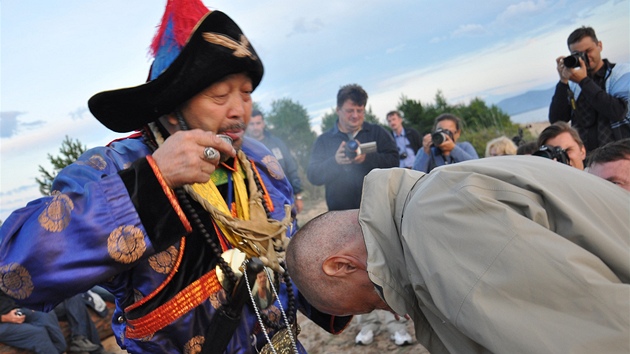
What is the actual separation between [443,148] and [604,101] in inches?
57.4

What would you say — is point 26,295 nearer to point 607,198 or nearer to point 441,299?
point 441,299

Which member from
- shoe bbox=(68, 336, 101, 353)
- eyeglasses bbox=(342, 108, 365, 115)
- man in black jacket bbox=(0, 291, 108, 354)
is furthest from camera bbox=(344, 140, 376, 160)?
shoe bbox=(68, 336, 101, 353)

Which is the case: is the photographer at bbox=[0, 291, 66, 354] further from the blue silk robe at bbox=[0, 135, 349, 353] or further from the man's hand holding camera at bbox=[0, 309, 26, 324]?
the blue silk robe at bbox=[0, 135, 349, 353]

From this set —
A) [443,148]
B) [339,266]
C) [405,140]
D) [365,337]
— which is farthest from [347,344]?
[339,266]

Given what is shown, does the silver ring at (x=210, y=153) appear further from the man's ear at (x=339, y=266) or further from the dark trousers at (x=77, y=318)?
the dark trousers at (x=77, y=318)

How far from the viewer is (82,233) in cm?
148

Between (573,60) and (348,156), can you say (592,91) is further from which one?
(348,156)

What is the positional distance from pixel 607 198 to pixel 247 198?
1.28 metres

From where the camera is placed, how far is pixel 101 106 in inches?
71.2

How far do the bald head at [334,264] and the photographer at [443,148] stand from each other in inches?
137

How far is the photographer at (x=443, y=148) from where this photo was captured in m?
4.99

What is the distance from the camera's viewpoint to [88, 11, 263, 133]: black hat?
176cm

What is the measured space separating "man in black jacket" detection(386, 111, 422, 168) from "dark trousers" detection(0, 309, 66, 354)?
486 cm

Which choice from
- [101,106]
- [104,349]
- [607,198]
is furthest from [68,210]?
[104,349]
